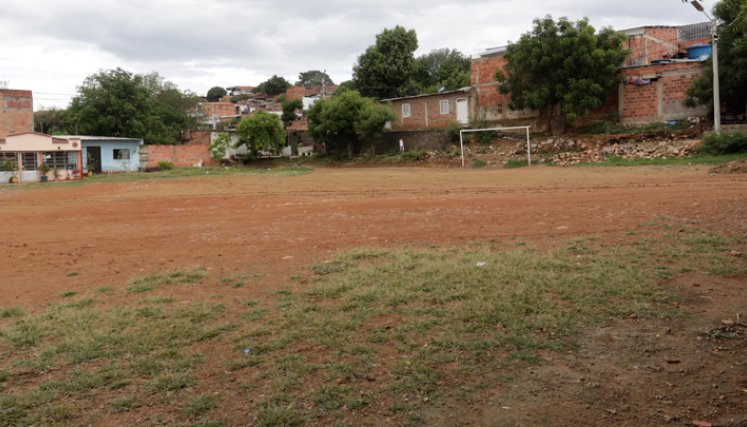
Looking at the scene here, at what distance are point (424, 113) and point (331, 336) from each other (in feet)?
127

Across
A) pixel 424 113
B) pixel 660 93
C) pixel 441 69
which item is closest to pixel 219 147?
pixel 424 113

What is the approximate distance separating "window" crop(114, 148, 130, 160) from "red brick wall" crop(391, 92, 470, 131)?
19.5 metres

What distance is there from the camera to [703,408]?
3729 mm

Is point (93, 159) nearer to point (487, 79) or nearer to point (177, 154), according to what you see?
point (177, 154)

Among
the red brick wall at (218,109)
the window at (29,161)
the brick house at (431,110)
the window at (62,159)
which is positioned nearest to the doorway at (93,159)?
the window at (62,159)

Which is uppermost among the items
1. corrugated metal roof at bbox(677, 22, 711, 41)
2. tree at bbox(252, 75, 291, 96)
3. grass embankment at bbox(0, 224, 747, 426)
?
tree at bbox(252, 75, 291, 96)

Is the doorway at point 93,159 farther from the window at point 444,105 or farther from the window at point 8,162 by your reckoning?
the window at point 444,105

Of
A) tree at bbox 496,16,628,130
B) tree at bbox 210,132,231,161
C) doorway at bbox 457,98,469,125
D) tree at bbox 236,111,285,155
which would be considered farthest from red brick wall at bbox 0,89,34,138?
tree at bbox 496,16,628,130

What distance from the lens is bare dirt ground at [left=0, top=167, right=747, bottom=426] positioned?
3.96 meters

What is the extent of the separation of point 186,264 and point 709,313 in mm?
6607

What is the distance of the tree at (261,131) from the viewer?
1743 inches

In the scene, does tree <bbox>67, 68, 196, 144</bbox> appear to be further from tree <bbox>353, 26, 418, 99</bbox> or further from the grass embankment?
the grass embankment

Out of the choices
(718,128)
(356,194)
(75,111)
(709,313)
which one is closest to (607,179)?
(356,194)

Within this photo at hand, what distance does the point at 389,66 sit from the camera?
49219mm
